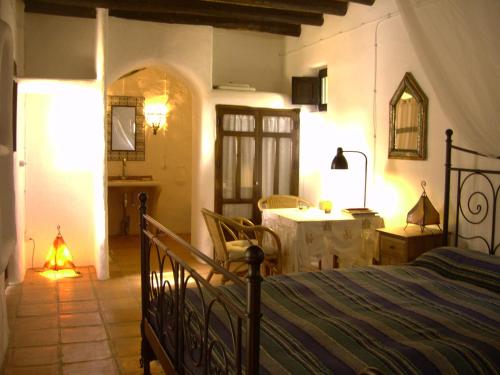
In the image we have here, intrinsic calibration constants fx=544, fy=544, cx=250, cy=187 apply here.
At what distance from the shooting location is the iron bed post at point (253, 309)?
4.95ft

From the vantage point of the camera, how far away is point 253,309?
1.54 meters

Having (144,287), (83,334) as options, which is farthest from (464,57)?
(83,334)

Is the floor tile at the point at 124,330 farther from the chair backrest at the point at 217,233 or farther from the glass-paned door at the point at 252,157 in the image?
the glass-paned door at the point at 252,157

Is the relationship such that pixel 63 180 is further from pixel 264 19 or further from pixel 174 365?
pixel 174 365

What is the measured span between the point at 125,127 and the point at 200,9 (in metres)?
2.72

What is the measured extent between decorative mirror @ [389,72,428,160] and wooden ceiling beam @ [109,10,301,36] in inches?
81.2

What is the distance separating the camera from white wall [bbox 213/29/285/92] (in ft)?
21.3

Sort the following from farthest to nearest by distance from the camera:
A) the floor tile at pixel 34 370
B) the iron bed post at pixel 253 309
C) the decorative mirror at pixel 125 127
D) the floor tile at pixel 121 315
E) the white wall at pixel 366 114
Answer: the decorative mirror at pixel 125 127, the white wall at pixel 366 114, the floor tile at pixel 121 315, the floor tile at pixel 34 370, the iron bed post at pixel 253 309

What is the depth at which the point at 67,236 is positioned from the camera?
19.5 feet

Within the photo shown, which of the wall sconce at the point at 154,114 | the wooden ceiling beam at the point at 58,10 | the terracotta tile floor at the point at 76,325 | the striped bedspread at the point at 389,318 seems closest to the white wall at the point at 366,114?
the striped bedspread at the point at 389,318

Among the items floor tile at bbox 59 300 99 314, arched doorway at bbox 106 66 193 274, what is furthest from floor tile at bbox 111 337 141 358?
arched doorway at bbox 106 66 193 274

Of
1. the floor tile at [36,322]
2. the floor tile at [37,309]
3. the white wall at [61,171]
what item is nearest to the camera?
the floor tile at [36,322]

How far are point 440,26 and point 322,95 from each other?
9.72ft

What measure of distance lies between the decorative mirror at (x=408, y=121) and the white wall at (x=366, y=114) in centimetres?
6
